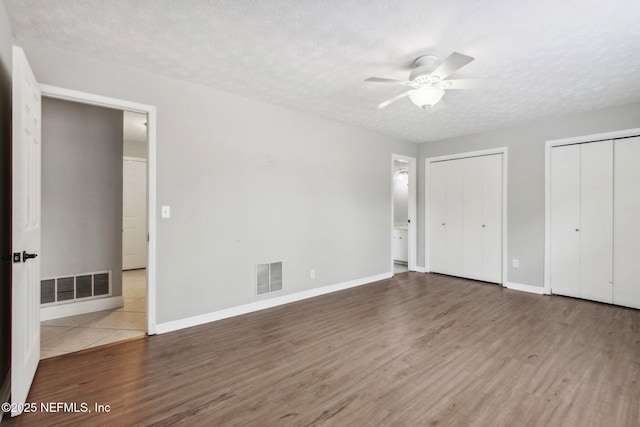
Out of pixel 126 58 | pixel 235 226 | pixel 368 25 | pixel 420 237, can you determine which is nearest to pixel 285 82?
pixel 368 25

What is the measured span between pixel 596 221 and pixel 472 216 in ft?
5.10

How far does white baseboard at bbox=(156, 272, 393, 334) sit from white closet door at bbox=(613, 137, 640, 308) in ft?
10.3

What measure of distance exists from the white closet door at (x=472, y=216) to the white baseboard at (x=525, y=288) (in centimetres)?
45

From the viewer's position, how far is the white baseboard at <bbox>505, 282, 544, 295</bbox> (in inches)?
174

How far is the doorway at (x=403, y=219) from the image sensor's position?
565 cm

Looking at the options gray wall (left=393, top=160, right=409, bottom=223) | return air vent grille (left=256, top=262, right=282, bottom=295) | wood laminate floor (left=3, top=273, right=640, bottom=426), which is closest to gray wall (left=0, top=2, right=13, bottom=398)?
wood laminate floor (left=3, top=273, right=640, bottom=426)

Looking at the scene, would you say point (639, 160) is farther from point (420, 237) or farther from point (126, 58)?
point (126, 58)

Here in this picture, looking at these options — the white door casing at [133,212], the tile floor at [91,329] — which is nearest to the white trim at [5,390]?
the tile floor at [91,329]

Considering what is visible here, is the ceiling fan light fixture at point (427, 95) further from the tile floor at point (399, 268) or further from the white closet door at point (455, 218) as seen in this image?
the tile floor at point (399, 268)

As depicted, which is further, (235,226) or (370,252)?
(370,252)

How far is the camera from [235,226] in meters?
3.46

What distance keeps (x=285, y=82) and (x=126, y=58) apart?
4.58 feet

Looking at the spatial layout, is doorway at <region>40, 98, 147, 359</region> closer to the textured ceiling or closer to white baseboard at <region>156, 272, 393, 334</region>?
white baseboard at <region>156, 272, 393, 334</region>

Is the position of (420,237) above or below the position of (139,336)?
above
